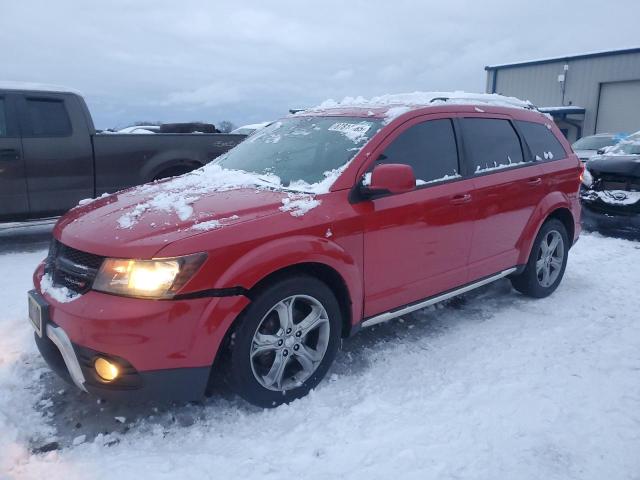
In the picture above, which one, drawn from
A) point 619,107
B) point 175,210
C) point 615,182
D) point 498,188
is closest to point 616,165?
point 615,182

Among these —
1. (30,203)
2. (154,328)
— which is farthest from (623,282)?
(30,203)

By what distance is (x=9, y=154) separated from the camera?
603cm

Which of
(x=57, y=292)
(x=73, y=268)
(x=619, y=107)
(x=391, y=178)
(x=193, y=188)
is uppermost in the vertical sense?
(x=619, y=107)

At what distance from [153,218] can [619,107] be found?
101ft

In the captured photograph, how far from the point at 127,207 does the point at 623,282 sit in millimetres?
4851

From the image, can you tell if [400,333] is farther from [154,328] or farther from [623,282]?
[623,282]

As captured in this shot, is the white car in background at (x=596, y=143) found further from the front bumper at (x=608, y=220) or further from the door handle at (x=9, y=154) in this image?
the door handle at (x=9, y=154)

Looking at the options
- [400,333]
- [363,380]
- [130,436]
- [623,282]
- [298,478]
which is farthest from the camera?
[623,282]

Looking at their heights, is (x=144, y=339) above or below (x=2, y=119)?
below

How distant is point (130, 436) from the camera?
8.84ft

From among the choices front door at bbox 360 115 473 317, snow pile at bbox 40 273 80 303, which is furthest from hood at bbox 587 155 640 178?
snow pile at bbox 40 273 80 303

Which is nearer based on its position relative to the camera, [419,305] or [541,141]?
[419,305]

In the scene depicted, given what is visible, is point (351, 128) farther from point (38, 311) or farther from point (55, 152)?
point (55, 152)

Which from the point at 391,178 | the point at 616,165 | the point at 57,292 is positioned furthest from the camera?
the point at 616,165
